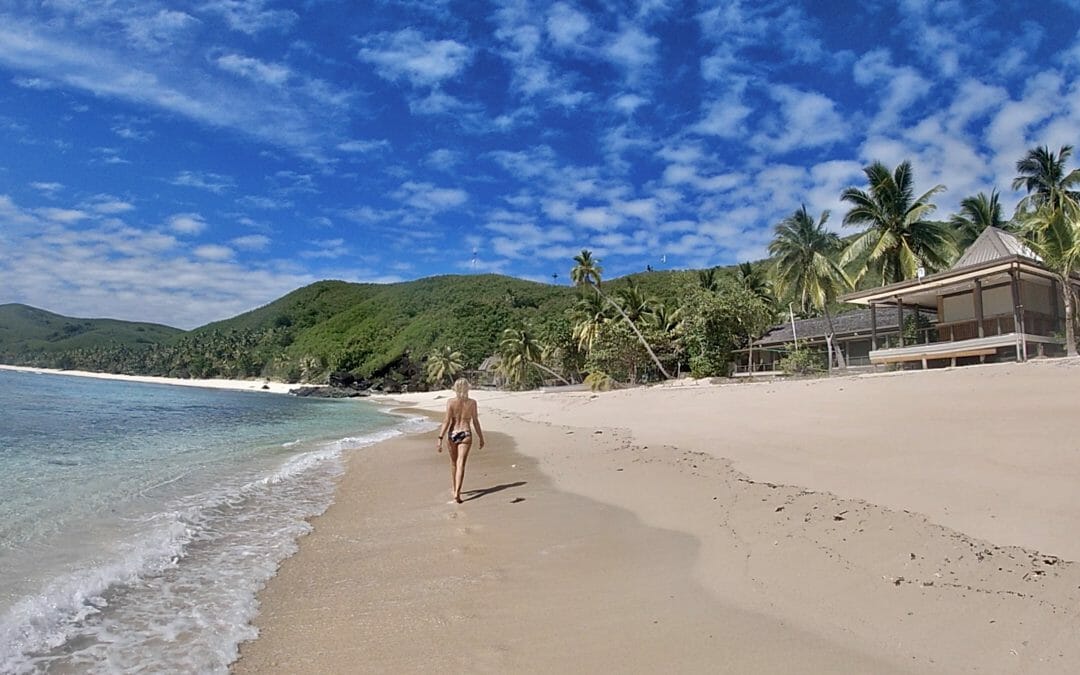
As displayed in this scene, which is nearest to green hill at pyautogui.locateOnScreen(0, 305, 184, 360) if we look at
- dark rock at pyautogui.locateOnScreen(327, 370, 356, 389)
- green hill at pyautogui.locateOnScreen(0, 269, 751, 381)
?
green hill at pyautogui.locateOnScreen(0, 269, 751, 381)

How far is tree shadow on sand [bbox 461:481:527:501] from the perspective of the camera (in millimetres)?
7980

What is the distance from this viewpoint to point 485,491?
27.5 ft

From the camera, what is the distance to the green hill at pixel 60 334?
530ft

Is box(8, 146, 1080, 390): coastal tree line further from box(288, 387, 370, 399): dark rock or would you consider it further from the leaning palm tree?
box(288, 387, 370, 399): dark rock

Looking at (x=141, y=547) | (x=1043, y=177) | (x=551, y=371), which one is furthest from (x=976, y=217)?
(x=141, y=547)

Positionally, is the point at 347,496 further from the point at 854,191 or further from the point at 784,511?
the point at 854,191

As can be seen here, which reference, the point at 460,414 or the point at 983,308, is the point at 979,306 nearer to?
the point at 983,308

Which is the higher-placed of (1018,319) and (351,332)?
(351,332)

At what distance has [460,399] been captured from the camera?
25.6ft

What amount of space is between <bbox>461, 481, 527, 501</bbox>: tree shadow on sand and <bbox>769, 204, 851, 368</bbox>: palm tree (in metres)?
28.4

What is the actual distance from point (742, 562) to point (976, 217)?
126 feet

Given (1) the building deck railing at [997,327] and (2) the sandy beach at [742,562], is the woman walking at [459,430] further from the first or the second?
(1) the building deck railing at [997,327]

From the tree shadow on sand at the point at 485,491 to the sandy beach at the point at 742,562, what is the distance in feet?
0.25

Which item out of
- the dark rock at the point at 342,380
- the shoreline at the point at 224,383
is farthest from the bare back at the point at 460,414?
the shoreline at the point at 224,383
